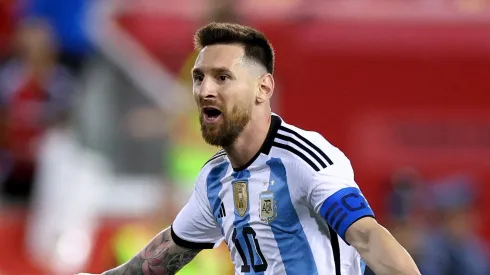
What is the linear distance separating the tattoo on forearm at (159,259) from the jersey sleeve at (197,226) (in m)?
0.05

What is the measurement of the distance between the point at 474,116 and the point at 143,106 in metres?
3.15

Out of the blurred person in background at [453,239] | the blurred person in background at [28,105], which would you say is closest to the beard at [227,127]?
the blurred person in background at [453,239]

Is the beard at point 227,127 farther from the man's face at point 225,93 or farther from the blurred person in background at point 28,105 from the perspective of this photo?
the blurred person in background at point 28,105

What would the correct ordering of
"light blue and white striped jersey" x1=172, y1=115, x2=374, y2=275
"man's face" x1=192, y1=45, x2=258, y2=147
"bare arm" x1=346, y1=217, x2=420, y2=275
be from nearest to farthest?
"bare arm" x1=346, y1=217, x2=420, y2=275
"light blue and white striped jersey" x1=172, y1=115, x2=374, y2=275
"man's face" x1=192, y1=45, x2=258, y2=147

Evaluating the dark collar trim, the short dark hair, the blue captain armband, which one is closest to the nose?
the short dark hair

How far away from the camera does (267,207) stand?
187 inches

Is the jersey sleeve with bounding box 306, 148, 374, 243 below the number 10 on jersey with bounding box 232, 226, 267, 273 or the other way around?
the other way around

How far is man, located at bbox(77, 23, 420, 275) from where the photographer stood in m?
4.61

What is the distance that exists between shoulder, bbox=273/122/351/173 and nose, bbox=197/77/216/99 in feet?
1.12

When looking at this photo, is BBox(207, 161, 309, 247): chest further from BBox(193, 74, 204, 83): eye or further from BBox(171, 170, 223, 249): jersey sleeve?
BBox(193, 74, 204, 83): eye

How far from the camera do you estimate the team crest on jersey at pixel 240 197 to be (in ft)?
15.9

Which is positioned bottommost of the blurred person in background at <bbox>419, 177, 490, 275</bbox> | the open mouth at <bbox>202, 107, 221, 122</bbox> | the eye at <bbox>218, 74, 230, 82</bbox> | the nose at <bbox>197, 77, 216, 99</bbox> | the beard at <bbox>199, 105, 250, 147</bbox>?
the blurred person in background at <bbox>419, 177, 490, 275</bbox>

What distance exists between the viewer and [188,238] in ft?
17.6

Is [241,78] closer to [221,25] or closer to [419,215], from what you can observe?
[221,25]
